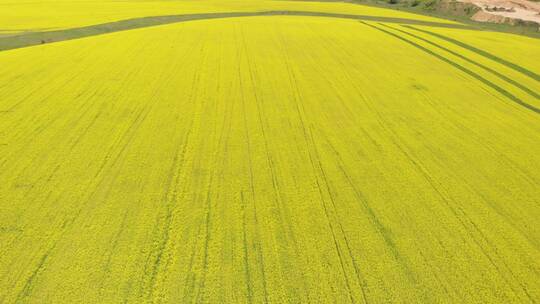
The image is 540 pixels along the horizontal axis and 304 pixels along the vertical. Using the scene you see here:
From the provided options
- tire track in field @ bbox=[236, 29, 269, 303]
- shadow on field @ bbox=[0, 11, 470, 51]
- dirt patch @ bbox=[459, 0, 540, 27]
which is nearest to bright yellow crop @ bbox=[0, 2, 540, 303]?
tire track in field @ bbox=[236, 29, 269, 303]

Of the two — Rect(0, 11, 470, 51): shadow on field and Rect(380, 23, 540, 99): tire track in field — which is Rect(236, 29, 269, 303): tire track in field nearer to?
Rect(380, 23, 540, 99): tire track in field

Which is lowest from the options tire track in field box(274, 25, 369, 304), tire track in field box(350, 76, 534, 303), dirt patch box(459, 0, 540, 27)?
tire track in field box(350, 76, 534, 303)

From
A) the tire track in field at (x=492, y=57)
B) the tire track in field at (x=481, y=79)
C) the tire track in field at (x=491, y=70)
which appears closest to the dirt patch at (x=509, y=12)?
the tire track in field at (x=492, y=57)

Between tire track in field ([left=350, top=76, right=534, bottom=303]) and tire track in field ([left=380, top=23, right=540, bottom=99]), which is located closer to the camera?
tire track in field ([left=350, top=76, right=534, bottom=303])

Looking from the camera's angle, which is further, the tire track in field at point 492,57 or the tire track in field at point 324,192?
the tire track in field at point 492,57

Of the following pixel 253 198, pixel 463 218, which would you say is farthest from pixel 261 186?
pixel 463 218

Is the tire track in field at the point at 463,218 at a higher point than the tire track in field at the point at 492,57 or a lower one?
lower

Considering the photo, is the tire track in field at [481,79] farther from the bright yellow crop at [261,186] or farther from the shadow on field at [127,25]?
the shadow on field at [127,25]
